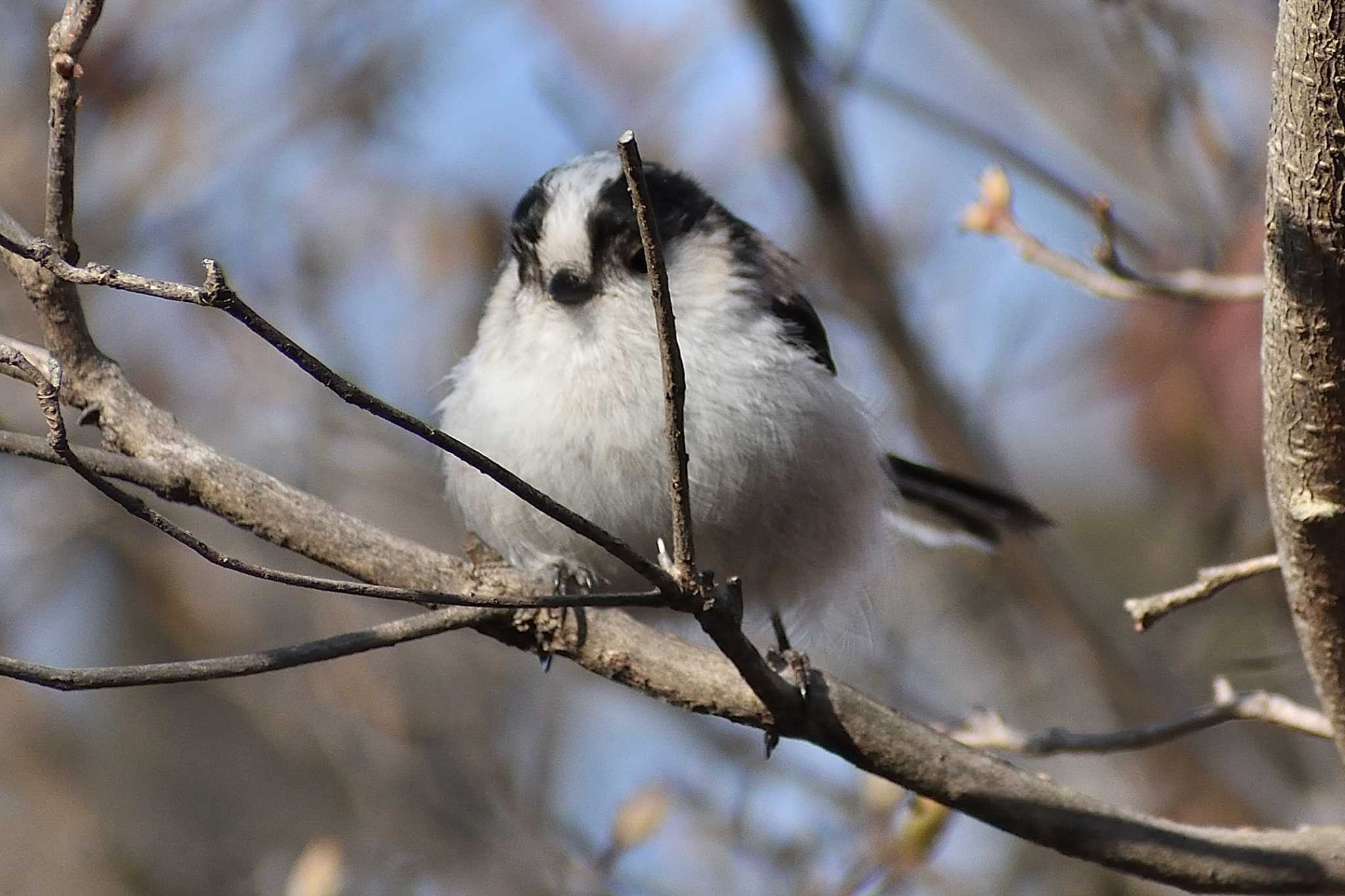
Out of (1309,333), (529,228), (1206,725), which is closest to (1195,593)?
(1206,725)

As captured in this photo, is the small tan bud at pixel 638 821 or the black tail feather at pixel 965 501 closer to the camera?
the small tan bud at pixel 638 821

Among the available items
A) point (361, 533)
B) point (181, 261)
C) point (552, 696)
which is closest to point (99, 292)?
point (181, 261)

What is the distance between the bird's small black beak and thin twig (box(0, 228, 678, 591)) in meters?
1.09

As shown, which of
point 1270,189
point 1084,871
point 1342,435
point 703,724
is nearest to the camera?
point 1270,189

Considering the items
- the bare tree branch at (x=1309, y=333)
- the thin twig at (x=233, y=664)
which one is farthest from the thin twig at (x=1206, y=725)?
the thin twig at (x=233, y=664)

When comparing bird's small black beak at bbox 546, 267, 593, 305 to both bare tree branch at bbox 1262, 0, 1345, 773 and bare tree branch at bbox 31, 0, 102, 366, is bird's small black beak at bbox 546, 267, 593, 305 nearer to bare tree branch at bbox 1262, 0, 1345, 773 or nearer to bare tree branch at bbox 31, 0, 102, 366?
bare tree branch at bbox 31, 0, 102, 366

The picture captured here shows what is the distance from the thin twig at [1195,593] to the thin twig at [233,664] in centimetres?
97

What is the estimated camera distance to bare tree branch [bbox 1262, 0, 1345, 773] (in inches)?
60.6

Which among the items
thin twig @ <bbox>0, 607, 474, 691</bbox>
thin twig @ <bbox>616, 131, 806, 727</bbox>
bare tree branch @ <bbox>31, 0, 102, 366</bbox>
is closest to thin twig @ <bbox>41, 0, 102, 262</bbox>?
bare tree branch @ <bbox>31, 0, 102, 366</bbox>

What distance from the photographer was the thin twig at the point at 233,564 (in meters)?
1.45

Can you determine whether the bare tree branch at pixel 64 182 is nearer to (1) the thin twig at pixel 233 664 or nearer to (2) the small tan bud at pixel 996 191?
(1) the thin twig at pixel 233 664

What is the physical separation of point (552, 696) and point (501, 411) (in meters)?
1.80

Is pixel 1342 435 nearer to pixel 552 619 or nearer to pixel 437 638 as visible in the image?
pixel 552 619

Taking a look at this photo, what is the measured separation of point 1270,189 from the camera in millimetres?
1650
